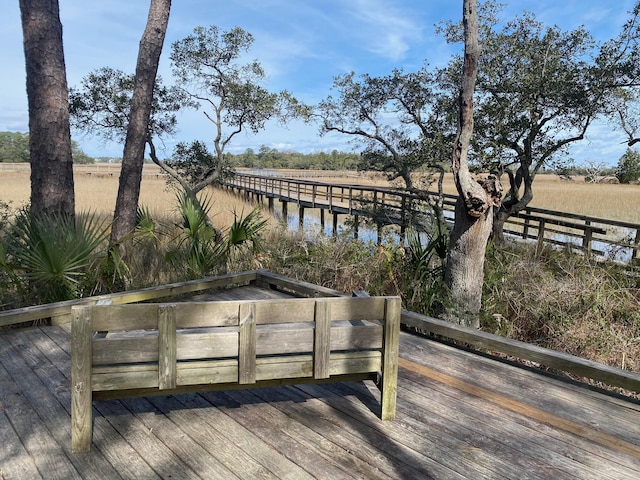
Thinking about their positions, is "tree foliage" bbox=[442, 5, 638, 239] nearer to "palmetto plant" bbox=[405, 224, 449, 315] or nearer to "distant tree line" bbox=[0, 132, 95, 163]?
"palmetto plant" bbox=[405, 224, 449, 315]

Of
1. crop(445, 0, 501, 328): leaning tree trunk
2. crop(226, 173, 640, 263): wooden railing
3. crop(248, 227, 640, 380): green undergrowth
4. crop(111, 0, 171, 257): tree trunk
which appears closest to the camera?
crop(248, 227, 640, 380): green undergrowth

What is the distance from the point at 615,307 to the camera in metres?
5.25

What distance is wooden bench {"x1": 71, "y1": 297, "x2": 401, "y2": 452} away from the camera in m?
2.22

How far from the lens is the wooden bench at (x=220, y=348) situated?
2221 millimetres

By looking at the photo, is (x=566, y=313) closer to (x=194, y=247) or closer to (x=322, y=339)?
(x=322, y=339)

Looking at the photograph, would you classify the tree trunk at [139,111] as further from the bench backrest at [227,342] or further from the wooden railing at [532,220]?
the bench backrest at [227,342]

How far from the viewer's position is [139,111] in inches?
281

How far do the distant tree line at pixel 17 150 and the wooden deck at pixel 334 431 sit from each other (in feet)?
256

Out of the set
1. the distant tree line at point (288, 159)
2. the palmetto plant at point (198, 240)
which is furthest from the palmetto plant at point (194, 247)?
the distant tree line at point (288, 159)

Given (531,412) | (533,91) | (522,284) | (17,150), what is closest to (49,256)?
(531,412)

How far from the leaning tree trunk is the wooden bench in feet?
9.11

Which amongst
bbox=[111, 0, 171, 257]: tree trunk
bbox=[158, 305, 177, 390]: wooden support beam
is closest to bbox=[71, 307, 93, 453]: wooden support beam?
bbox=[158, 305, 177, 390]: wooden support beam

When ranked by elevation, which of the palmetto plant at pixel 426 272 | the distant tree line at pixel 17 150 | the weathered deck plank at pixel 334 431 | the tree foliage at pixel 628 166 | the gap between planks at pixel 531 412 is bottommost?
the weathered deck plank at pixel 334 431

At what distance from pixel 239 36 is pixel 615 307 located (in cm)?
1449
